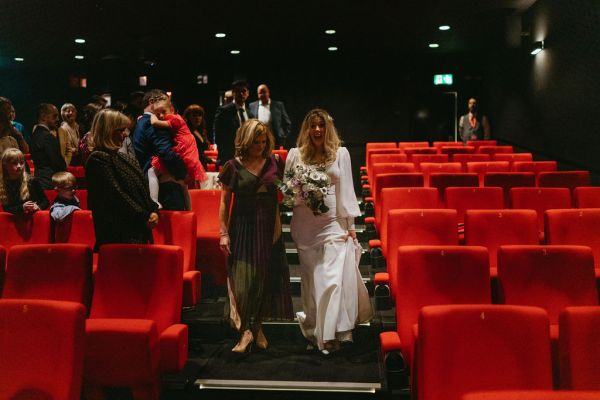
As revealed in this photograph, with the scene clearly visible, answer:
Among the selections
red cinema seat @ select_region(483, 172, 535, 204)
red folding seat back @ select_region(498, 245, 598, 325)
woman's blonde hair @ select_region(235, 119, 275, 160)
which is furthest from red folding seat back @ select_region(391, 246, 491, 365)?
red cinema seat @ select_region(483, 172, 535, 204)

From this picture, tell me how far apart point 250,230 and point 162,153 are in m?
0.85

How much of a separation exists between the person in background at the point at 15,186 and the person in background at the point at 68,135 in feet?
5.59

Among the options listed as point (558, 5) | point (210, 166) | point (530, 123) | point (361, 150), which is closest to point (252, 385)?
point (210, 166)

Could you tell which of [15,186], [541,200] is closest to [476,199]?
[541,200]

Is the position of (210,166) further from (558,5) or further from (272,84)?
(272,84)

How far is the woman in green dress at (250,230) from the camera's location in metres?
3.30

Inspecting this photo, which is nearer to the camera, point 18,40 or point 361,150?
point 18,40

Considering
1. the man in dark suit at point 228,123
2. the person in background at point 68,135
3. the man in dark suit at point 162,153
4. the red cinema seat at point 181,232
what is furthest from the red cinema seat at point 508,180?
the person in background at point 68,135

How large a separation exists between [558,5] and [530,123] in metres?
2.13

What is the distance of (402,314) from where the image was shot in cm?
274

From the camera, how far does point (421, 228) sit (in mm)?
3547

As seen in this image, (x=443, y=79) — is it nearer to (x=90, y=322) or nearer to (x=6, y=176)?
(x=6, y=176)

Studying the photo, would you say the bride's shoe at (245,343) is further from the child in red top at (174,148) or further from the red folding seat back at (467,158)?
the red folding seat back at (467,158)

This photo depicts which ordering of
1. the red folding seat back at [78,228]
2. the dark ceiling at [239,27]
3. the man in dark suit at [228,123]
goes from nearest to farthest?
the red folding seat back at [78,228] < the man in dark suit at [228,123] < the dark ceiling at [239,27]
